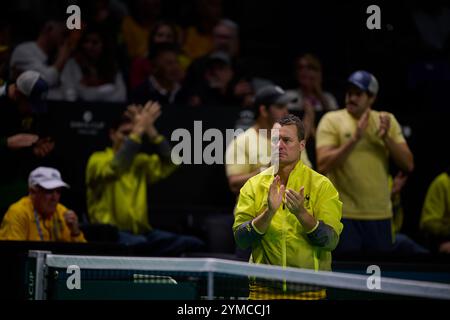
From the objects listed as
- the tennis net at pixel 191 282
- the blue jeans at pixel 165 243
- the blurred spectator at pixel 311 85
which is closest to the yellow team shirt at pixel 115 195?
the blue jeans at pixel 165 243


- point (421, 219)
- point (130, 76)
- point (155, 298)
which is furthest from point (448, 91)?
point (155, 298)

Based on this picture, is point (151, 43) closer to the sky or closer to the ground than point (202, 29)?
closer to the ground

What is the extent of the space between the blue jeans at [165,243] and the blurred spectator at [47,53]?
193 cm

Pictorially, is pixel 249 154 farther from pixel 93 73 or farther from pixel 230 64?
pixel 230 64

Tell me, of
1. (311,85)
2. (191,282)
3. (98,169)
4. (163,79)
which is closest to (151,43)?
(163,79)

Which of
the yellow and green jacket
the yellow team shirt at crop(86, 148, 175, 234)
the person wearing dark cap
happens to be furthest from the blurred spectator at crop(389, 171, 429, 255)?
the yellow team shirt at crop(86, 148, 175, 234)

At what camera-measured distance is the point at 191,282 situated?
744 cm

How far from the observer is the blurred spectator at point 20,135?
9.84m

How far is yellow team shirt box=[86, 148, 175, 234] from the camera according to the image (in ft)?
35.2

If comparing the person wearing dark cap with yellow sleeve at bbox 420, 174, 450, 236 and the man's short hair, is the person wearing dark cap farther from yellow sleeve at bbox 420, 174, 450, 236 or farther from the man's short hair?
the man's short hair

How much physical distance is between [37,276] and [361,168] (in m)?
3.40

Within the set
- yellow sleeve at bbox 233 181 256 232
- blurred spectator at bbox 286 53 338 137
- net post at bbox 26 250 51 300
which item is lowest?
net post at bbox 26 250 51 300

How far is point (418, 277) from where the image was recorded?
909 centimetres

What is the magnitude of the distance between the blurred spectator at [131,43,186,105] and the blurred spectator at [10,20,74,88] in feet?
2.74
